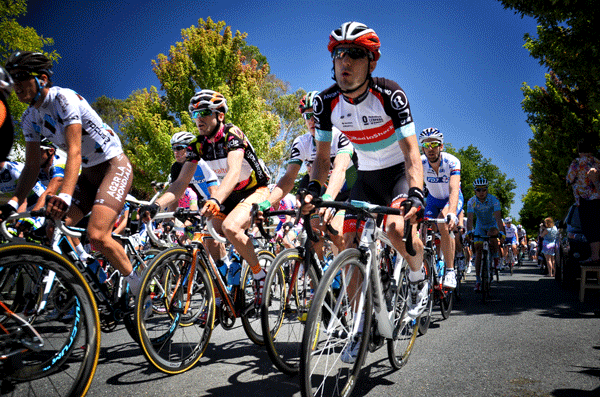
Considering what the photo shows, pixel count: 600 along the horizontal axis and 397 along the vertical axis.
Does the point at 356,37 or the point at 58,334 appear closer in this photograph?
the point at 58,334

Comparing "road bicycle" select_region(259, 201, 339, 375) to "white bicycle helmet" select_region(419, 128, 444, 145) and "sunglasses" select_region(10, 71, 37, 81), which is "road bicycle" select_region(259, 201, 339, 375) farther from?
"white bicycle helmet" select_region(419, 128, 444, 145)

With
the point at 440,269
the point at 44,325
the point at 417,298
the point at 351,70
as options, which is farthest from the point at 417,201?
the point at 440,269

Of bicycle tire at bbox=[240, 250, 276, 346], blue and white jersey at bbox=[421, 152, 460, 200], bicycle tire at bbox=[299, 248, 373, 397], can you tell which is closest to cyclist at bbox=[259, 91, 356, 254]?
bicycle tire at bbox=[299, 248, 373, 397]

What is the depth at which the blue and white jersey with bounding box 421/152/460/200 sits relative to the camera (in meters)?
6.41

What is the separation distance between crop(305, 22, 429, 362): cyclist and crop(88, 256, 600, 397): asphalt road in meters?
0.56

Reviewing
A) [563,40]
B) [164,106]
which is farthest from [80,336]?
[164,106]

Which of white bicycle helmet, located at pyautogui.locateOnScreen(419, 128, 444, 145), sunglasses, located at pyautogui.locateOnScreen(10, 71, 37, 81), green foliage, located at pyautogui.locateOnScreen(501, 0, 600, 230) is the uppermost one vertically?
green foliage, located at pyautogui.locateOnScreen(501, 0, 600, 230)

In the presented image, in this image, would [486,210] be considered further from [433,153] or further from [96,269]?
[96,269]

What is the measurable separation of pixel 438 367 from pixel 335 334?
148 cm

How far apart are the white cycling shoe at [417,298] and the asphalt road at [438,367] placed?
447 mm

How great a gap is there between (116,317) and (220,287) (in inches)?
34.9

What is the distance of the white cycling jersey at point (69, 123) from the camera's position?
334 cm

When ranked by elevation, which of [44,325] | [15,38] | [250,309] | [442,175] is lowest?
[250,309]

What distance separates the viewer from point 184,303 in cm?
365
